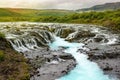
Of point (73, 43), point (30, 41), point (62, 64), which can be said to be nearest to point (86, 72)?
point (62, 64)

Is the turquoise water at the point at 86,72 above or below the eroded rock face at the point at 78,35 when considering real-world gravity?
above

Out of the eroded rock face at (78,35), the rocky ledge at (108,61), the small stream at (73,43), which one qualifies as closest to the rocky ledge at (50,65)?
the small stream at (73,43)

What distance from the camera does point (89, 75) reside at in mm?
23297

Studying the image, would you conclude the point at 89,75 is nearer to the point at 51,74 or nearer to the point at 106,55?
the point at 51,74

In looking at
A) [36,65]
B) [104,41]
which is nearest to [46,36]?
[104,41]

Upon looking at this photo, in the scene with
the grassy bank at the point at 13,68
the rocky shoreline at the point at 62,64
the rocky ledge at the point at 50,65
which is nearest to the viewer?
the grassy bank at the point at 13,68

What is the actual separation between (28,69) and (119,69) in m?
8.28

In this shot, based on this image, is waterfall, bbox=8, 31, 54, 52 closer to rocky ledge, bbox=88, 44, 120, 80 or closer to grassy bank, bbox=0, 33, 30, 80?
grassy bank, bbox=0, 33, 30, 80

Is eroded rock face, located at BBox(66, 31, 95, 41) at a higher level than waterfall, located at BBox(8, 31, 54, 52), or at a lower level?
lower

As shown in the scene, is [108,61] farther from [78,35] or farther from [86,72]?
[78,35]

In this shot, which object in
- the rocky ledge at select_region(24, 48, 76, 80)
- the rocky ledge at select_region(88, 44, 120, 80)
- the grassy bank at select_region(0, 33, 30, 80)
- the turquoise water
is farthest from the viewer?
the rocky ledge at select_region(88, 44, 120, 80)

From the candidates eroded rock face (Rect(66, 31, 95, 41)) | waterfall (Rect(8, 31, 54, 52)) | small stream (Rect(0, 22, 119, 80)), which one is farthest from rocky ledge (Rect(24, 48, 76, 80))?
eroded rock face (Rect(66, 31, 95, 41))

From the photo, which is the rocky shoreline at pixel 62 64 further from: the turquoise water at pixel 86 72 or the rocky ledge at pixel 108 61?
the turquoise water at pixel 86 72

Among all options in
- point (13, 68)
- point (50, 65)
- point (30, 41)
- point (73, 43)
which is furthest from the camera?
point (73, 43)
